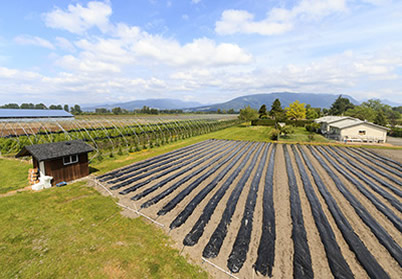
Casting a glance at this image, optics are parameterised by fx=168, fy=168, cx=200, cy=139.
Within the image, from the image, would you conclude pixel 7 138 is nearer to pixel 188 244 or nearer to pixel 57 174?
pixel 57 174

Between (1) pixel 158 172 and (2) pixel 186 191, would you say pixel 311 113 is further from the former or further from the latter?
(2) pixel 186 191

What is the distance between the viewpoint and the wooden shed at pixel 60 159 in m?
12.3

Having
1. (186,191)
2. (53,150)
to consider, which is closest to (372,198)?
(186,191)

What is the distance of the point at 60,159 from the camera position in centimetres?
1288

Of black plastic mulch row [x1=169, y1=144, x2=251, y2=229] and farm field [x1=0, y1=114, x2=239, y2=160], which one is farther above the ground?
farm field [x1=0, y1=114, x2=239, y2=160]

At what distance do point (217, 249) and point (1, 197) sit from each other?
46.9 ft

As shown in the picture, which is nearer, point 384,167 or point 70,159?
point 70,159

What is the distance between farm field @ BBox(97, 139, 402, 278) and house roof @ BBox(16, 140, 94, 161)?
10.3 ft

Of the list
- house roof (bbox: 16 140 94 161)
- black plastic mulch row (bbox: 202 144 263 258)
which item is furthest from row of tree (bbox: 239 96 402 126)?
house roof (bbox: 16 140 94 161)

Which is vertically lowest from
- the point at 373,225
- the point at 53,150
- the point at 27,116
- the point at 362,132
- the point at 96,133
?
the point at 373,225

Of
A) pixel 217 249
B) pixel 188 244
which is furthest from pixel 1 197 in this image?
pixel 217 249

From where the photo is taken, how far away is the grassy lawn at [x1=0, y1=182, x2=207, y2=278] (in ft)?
19.6

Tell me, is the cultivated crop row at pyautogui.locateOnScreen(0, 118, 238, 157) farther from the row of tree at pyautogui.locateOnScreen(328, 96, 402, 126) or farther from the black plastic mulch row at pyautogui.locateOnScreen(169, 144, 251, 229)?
the row of tree at pyautogui.locateOnScreen(328, 96, 402, 126)

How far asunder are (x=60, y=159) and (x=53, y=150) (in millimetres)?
843
